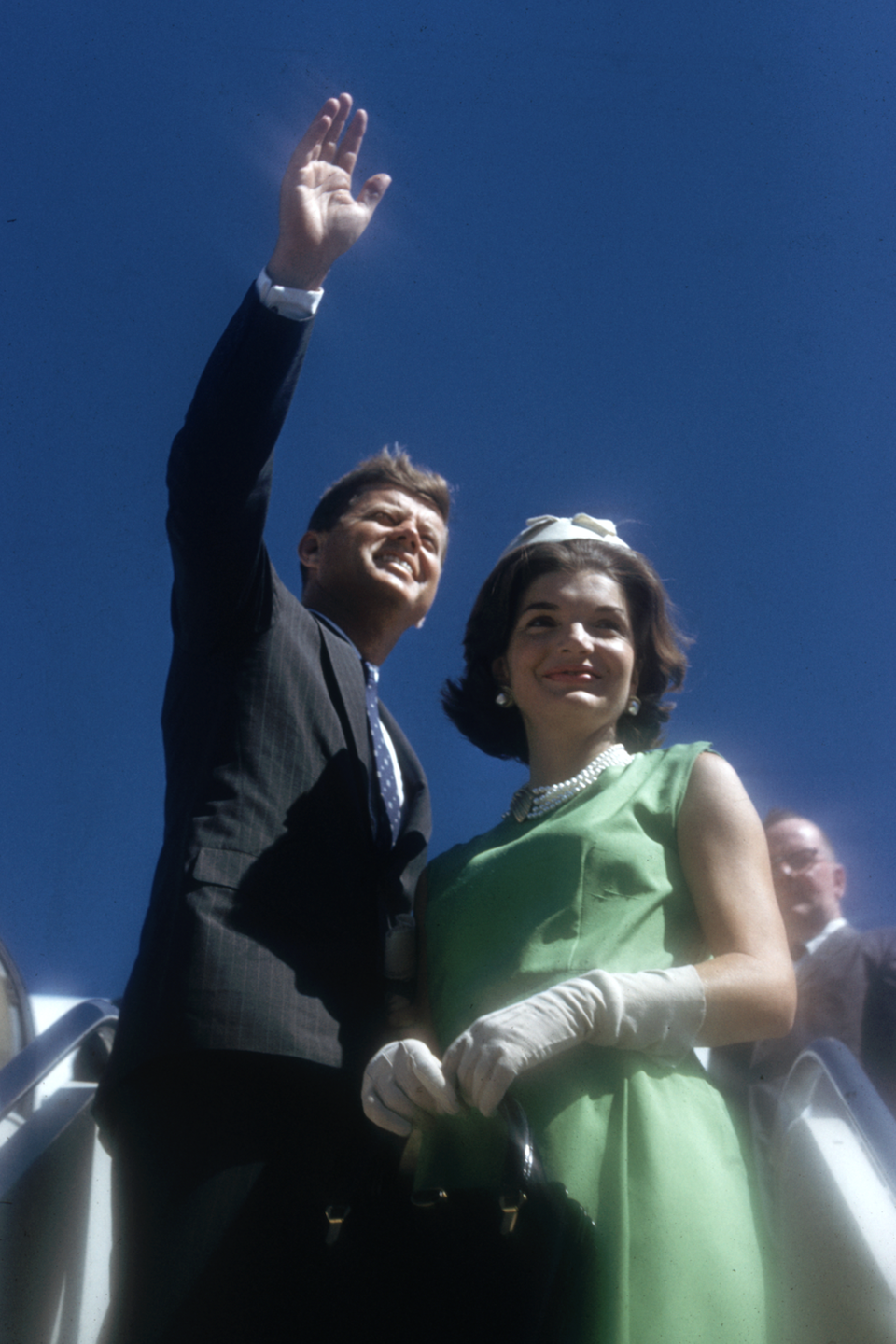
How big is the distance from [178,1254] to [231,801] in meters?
0.82

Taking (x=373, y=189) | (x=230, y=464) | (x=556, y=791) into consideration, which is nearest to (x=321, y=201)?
(x=373, y=189)

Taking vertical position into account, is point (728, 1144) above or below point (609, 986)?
below

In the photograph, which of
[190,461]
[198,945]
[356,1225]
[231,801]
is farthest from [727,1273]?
[190,461]

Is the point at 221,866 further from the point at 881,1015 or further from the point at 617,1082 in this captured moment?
the point at 881,1015

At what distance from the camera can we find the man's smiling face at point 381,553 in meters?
3.28

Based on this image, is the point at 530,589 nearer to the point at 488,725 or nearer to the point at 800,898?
the point at 488,725

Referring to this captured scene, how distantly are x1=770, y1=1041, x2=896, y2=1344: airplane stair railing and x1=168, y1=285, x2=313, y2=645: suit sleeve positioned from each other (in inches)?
64.6

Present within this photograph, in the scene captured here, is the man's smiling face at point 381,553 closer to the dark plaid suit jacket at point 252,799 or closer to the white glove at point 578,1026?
the dark plaid suit jacket at point 252,799

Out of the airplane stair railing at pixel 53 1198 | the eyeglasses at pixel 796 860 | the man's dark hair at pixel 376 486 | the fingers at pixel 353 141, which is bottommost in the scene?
the airplane stair railing at pixel 53 1198

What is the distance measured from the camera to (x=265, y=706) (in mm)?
2404

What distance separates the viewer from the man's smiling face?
328cm

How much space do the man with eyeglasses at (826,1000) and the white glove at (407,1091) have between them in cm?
123

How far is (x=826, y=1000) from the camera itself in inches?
158

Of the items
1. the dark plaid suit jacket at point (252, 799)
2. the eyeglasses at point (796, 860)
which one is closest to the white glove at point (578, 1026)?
the dark plaid suit jacket at point (252, 799)
